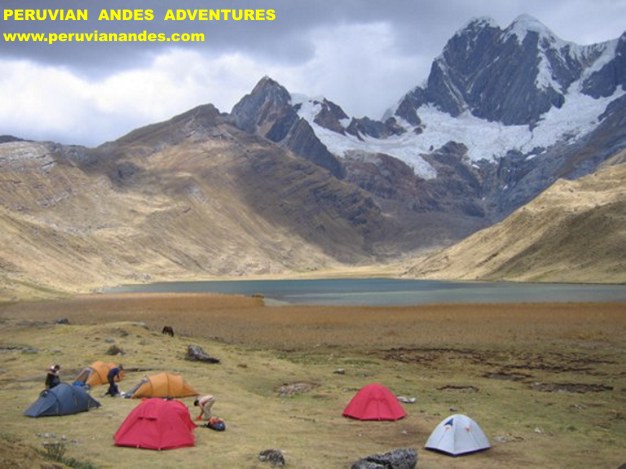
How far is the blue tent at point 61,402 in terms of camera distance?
23.3 meters

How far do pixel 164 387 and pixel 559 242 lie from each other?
418 feet

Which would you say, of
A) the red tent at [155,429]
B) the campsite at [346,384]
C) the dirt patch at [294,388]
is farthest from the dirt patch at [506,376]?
the red tent at [155,429]

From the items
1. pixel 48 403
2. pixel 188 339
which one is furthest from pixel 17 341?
pixel 48 403

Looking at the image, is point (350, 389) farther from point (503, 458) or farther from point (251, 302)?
point (251, 302)

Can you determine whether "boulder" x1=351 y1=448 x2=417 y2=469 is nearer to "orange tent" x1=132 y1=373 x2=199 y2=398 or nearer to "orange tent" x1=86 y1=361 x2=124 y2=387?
"orange tent" x1=132 y1=373 x2=199 y2=398

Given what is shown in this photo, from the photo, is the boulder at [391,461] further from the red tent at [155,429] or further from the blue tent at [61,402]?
the blue tent at [61,402]

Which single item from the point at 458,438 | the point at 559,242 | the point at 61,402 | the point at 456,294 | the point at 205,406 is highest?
the point at 559,242

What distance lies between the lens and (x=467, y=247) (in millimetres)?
185375

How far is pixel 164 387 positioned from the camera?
27531 millimetres

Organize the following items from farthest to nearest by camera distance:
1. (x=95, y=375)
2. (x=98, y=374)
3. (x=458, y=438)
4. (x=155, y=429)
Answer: (x=98, y=374)
(x=95, y=375)
(x=458, y=438)
(x=155, y=429)

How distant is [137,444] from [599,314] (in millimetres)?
46208

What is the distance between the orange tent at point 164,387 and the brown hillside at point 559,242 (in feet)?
Answer: 332

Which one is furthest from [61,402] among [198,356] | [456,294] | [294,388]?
[456,294]

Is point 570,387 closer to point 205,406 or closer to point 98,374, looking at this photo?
point 205,406
